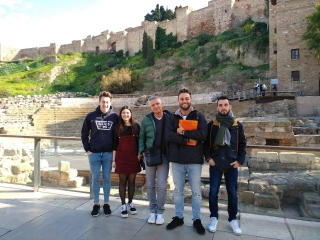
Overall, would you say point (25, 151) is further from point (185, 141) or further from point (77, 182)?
point (185, 141)

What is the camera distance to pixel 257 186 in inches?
184

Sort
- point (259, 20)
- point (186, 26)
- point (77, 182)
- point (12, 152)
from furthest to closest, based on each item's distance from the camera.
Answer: point (186, 26)
point (259, 20)
point (12, 152)
point (77, 182)

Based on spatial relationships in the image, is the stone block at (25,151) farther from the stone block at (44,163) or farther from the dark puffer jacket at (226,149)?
the dark puffer jacket at (226,149)

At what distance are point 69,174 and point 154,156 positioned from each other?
238 centimetres

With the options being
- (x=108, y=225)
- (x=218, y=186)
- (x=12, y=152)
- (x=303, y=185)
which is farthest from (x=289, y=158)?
(x=12, y=152)

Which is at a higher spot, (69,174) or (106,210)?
(69,174)

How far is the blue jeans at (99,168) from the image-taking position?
3.86m

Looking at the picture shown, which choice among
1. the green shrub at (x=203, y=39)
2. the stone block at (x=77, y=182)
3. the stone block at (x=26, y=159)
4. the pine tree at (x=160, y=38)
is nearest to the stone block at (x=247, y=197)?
the stone block at (x=77, y=182)

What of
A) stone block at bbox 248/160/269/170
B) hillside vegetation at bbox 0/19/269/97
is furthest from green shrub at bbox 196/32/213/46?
stone block at bbox 248/160/269/170

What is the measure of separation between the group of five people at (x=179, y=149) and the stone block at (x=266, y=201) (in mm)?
1034

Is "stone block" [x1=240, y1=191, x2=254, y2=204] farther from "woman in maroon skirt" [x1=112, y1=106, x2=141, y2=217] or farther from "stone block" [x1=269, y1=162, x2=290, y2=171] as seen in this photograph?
"stone block" [x1=269, y1=162, x2=290, y2=171]

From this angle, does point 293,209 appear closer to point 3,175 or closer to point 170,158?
point 170,158

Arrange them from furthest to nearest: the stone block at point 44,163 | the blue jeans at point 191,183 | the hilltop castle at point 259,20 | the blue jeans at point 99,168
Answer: the hilltop castle at point 259,20, the stone block at point 44,163, the blue jeans at point 99,168, the blue jeans at point 191,183

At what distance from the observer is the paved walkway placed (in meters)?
3.12
